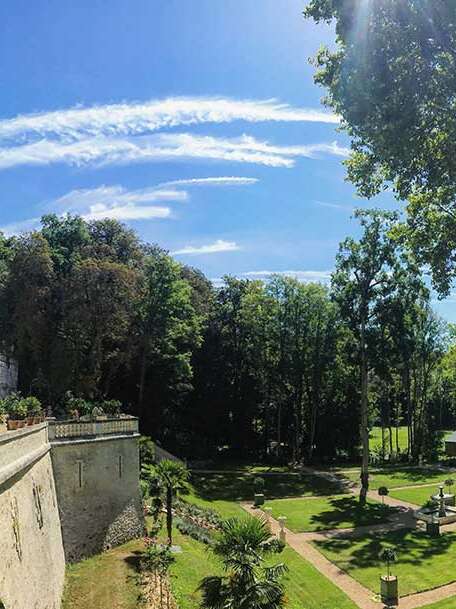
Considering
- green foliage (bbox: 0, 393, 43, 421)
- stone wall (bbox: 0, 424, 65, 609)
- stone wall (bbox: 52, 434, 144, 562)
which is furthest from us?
green foliage (bbox: 0, 393, 43, 421)

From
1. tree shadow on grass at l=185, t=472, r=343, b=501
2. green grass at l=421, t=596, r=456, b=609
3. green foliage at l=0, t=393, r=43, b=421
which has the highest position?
green foliage at l=0, t=393, r=43, b=421

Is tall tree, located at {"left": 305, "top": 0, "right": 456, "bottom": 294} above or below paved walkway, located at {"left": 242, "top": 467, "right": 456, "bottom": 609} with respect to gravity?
above

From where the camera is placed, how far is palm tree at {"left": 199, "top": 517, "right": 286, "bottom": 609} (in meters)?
11.9

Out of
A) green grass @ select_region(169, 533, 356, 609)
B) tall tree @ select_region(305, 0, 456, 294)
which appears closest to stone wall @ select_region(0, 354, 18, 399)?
green grass @ select_region(169, 533, 356, 609)

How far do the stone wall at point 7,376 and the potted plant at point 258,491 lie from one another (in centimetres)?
1821

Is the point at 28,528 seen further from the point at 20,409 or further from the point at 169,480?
the point at 20,409

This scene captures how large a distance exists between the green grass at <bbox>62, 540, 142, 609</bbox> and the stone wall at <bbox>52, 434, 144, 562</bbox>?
23.6 inches

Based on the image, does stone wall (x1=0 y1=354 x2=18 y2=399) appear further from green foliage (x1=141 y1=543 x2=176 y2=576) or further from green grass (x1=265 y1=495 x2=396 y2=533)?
green foliage (x1=141 y1=543 x2=176 y2=576)

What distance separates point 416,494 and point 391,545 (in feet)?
36.9

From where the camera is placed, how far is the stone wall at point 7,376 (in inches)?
1568

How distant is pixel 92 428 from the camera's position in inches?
805

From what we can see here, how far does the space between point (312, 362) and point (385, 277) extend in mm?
12966

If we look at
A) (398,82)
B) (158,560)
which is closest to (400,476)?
(158,560)

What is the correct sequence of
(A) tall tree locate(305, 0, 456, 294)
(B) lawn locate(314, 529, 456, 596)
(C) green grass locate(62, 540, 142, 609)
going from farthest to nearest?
(B) lawn locate(314, 529, 456, 596) → (C) green grass locate(62, 540, 142, 609) → (A) tall tree locate(305, 0, 456, 294)
